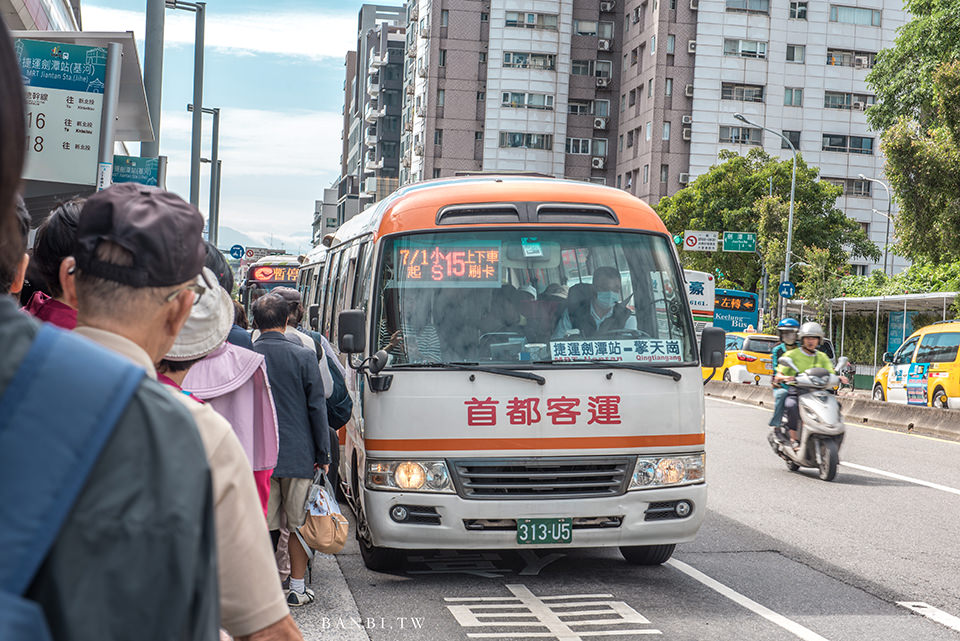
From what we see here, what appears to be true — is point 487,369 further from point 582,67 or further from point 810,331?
point 582,67

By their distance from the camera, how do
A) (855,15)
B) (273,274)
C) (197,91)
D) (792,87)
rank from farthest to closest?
1. (855,15)
2. (792,87)
3. (273,274)
4. (197,91)

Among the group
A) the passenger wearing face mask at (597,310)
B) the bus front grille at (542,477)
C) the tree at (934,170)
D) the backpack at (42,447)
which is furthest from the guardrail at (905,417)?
the backpack at (42,447)

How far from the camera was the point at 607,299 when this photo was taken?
24.3 ft

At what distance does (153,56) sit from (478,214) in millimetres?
6859

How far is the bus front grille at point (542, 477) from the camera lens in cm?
690

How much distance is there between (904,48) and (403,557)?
3266 centimetres

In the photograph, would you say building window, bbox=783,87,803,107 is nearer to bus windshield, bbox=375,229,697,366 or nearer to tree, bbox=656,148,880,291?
tree, bbox=656,148,880,291

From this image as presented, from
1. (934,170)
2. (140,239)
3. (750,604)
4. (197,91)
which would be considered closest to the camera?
(140,239)

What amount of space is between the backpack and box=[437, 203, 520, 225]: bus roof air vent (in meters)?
6.44

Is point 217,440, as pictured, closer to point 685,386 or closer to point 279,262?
point 685,386

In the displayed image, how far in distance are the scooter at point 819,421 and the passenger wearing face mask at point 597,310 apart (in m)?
5.78

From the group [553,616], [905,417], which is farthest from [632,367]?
[905,417]

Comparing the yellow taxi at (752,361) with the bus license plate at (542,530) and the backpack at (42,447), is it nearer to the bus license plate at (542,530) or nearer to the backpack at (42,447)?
the bus license plate at (542,530)

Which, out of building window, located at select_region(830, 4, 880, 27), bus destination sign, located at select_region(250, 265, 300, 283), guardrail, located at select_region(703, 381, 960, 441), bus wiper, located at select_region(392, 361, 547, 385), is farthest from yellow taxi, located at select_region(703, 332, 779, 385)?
→ building window, located at select_region(830, 4, 880, 27)
